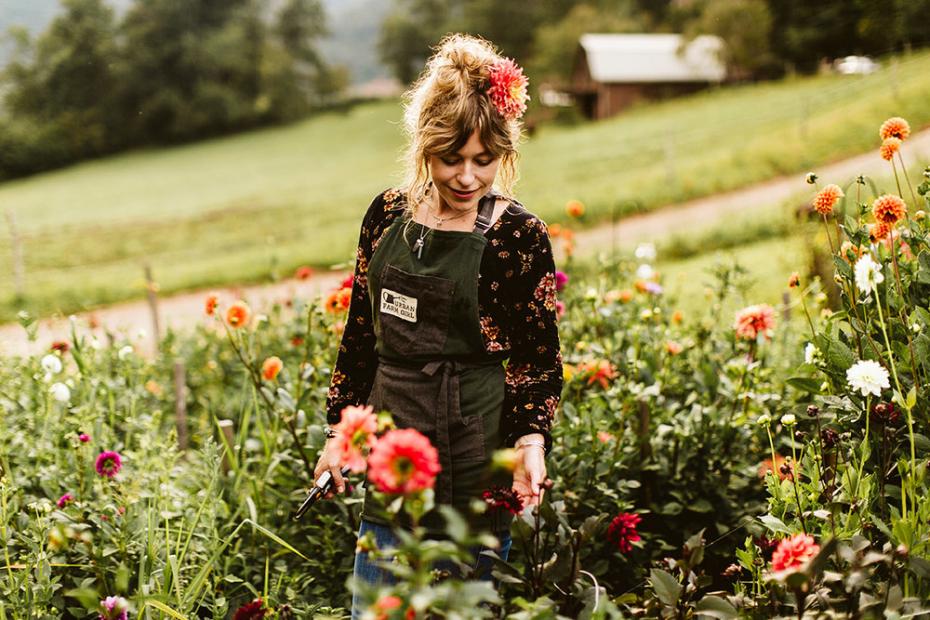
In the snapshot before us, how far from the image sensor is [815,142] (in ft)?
46.8

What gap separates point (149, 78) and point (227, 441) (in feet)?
161

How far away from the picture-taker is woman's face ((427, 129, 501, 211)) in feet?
5.46

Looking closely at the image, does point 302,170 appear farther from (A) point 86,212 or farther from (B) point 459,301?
(B) point 459,301

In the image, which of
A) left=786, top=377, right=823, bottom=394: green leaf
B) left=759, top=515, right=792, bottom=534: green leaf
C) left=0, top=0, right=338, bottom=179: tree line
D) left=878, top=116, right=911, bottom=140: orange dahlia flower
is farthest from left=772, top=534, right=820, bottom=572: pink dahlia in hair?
left=0, top=0, right=338, bottom=179: tree line

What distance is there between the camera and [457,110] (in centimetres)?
165

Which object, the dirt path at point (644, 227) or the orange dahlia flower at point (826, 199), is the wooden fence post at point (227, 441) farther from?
the dirt path at point (644, 227)

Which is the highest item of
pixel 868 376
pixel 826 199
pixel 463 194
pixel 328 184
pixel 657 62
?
pixel 657 62

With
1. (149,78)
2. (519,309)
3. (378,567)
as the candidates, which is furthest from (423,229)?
(149,78)

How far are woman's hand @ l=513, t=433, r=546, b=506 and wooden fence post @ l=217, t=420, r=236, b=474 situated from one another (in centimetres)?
116

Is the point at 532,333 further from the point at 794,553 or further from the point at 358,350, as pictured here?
the point at 794,553

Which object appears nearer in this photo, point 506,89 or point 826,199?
point 506,89

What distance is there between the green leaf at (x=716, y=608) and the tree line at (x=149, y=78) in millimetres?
44753

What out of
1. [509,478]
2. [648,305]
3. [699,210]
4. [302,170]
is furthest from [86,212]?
[509,478]

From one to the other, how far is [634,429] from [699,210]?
33.5ft
